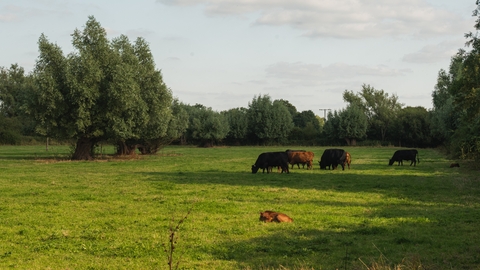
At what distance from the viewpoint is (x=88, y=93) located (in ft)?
127

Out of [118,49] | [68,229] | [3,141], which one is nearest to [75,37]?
[118,49]

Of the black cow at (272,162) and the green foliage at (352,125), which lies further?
the green foliage at (352,125)

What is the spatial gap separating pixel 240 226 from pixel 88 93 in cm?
2956

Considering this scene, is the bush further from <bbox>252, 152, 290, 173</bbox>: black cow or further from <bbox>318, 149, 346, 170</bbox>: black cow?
<bbox>252, 152, 290, 173</bbox>: black cow

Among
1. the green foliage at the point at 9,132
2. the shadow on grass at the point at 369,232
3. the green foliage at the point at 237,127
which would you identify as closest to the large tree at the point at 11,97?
the green foliage at the point at 9,132

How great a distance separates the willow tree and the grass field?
18578mm

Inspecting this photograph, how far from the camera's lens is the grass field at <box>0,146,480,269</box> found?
905cm

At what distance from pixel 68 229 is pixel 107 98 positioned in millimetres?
29592

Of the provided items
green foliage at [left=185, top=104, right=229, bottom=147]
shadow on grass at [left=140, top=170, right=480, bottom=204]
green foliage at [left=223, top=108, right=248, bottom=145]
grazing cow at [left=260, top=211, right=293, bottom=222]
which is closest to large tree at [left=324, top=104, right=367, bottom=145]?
green foliage at [left=223, top=108, right=248, bottom=145]

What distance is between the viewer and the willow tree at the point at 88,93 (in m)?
39.0

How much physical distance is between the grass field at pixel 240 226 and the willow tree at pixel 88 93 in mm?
18578

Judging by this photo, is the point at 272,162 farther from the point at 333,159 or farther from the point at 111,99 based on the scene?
the point at 111,99

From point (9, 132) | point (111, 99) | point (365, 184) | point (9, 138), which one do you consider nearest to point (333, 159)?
point (365, 184)

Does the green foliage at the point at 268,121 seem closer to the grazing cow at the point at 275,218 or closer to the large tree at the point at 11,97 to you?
the large tree at the point at 11,97
